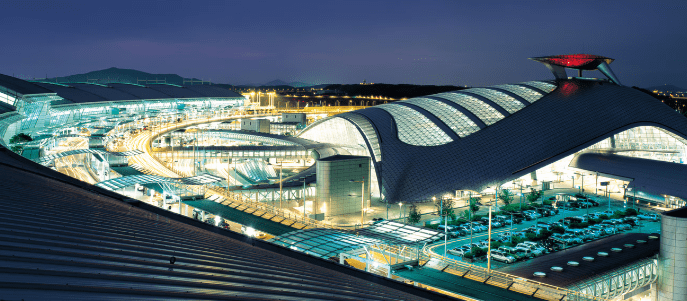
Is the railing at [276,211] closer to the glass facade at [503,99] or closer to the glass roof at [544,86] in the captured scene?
the glass facade at [503,99]

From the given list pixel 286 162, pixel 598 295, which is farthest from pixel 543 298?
pixel 286 162

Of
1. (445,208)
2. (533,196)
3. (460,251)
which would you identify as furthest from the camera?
(533,196)

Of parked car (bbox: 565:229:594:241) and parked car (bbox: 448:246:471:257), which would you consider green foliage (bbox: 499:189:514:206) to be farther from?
parked car (bbox: 448:246:471:257)

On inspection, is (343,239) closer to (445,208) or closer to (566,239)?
(566,239)

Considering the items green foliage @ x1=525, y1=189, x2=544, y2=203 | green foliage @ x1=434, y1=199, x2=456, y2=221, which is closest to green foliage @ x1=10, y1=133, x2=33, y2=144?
green foliage @ x1=434, y1=199, x2=456, y2=221

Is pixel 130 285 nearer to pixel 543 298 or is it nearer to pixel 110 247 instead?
pixel 110 247

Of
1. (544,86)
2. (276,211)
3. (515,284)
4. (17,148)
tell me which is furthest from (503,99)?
(17,148)
